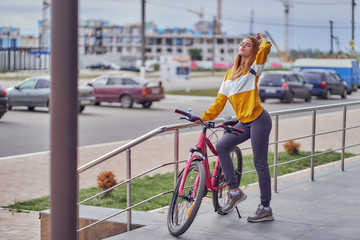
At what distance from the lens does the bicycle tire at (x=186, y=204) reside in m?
5.70

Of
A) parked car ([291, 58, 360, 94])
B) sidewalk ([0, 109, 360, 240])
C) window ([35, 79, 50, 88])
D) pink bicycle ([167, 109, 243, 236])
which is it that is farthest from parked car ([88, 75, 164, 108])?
pink bicycle ([167, 109, 243, 236])

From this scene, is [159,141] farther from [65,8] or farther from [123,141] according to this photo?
[65,8]

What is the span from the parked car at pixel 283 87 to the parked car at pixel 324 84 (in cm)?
217

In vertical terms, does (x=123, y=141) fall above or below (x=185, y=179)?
below

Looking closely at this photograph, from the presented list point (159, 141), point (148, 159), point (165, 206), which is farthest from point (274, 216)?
point (159, 141)

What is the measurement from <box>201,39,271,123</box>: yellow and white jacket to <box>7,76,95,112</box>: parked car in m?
20.2

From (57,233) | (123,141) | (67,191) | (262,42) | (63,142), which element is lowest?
(123,141)

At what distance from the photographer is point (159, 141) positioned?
1576cm

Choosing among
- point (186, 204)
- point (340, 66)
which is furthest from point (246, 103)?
→ point (340, 66)

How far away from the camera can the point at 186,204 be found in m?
5.84

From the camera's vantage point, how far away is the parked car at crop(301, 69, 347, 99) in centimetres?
3578

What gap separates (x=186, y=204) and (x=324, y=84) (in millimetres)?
30940

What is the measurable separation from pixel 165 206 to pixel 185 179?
2.89m

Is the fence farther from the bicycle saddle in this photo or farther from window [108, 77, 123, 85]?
the bicycle saddle
